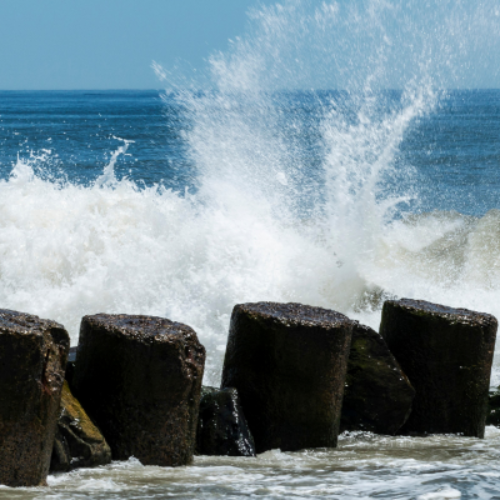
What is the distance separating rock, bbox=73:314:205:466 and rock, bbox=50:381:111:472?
0.27ft

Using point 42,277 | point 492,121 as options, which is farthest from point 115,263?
point 492,121

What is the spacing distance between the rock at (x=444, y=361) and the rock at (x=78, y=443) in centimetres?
187

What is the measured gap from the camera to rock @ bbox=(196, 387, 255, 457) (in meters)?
3.71

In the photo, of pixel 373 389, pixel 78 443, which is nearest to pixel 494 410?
pixel 373 389

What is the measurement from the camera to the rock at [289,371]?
364 cm

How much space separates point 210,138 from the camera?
13039 millimetres

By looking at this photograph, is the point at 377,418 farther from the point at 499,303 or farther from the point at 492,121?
the point at 492,121

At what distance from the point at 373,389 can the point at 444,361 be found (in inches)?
17.1

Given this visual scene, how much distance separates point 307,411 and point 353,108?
2788 centimetres

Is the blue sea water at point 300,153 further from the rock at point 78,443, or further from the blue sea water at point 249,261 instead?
the rock at point 78,443

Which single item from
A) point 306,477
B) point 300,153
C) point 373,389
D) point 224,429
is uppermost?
point 300,153

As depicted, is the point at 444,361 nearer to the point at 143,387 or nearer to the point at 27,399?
the point at 143,387

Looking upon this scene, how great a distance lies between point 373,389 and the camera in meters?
4.21

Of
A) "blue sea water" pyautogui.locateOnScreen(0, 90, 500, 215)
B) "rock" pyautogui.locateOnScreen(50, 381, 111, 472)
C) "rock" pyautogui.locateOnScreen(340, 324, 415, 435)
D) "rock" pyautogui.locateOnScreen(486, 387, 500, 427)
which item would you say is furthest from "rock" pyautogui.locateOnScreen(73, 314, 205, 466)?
"blue sea water" pyautogui.locateOnScreen(0, 90, 500, 215)
